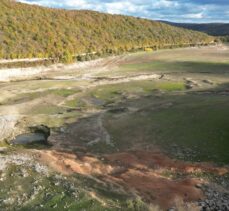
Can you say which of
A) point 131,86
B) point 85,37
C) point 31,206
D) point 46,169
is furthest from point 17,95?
point 85,37

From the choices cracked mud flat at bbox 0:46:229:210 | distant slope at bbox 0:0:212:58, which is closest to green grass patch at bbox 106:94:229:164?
cracked mud flat at bbox 0:46:229:210

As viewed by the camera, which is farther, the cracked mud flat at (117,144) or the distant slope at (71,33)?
the distant slope at (71,33)

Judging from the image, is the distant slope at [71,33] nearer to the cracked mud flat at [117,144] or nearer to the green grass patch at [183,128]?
the cracked mud flat at [117,144]

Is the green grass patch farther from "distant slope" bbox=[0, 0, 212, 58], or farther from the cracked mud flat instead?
"distant slope" bbox=[0, 0, 212, 58]

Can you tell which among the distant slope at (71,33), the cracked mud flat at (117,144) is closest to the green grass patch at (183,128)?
the cracked mud flat at (117,144)

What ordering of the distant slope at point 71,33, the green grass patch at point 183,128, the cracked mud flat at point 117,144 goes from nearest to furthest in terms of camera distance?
1. the cracked mud flat at point 117,144
2. the green grass patch at point 183,128
3. the distant slope at point 71,33

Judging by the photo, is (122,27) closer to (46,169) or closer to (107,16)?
(107,16)
